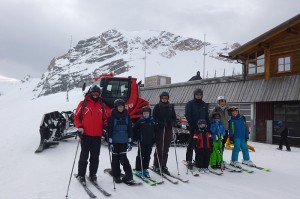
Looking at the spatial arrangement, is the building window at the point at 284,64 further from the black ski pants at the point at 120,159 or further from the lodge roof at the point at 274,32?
the black ski pants at the point at 120,159

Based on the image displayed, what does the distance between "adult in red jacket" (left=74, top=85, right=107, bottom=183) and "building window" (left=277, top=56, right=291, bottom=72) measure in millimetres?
13785

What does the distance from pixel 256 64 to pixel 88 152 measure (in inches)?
593

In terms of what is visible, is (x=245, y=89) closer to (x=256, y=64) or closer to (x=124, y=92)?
(x=256, y=64)

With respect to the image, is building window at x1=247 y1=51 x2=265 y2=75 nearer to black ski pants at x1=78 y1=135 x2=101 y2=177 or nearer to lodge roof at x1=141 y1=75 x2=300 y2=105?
lodge roof at x1=141 y1=75 x2=300 y2=105

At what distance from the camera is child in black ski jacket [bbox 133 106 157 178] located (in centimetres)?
674

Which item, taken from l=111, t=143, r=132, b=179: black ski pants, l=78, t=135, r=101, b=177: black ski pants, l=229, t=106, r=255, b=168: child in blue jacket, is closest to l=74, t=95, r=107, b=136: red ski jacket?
l=78, t=135, r=101, b=177: black ski pants

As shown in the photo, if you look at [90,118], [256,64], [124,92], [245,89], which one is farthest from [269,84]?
[90,118]

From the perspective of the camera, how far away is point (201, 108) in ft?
25.4

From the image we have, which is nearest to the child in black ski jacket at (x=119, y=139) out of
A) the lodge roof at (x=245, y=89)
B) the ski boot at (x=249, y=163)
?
the ski boot at (x=249, y=163)

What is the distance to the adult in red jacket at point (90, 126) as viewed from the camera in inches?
241

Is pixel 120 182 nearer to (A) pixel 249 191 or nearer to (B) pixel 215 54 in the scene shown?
(A) pixel 249 191

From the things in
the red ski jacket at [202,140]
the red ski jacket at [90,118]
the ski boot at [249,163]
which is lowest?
the ski boot at [249,163]

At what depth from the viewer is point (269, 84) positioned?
1631cm

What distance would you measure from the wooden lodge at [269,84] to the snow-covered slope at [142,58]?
50.4 m
